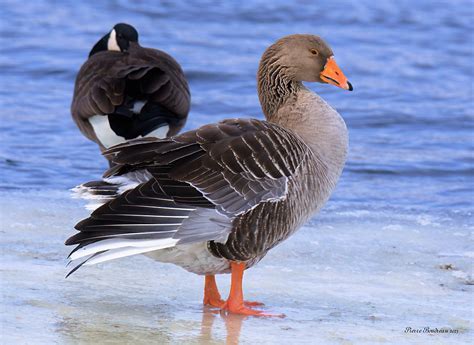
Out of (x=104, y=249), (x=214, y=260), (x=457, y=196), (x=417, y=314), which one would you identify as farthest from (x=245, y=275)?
(x=457, y=196)

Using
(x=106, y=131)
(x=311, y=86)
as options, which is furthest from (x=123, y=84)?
(x=311, y=86)

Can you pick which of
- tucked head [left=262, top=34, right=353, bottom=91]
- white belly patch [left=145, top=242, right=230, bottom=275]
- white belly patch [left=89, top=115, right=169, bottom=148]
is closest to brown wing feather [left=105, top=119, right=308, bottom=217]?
white belly patch [left=145, top=242, right=230, bottom=275]

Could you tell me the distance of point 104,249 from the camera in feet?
15.1

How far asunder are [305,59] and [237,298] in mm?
1618

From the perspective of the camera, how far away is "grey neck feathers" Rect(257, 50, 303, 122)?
5.95 metres

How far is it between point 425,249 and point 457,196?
237 centimetres

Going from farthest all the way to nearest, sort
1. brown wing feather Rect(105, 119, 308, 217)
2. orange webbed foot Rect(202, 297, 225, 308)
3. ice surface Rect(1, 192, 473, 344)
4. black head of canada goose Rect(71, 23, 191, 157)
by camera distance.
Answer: black head of canada goose Rect(71, 23, 191, 157), orange webbed foot Rect(202, 297, 225, 308), brown wing feather Rect(105, 119, 308, 217), ice surface Rect(1, 192, 473, 344)

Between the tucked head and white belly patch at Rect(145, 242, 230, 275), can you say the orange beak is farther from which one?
white belly patch at Rect(145, 242, 230, 275)

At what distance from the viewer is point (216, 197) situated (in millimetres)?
5047

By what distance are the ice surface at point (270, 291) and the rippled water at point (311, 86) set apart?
0.05m

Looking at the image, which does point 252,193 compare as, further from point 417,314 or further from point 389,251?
point 389,251

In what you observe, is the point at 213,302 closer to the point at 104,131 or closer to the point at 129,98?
the point at 129,98

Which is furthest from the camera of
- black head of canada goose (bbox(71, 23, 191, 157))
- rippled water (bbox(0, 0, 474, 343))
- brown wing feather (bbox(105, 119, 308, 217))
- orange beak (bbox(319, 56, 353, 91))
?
black head of canada goose (bbox(71, 23, 191, 157))

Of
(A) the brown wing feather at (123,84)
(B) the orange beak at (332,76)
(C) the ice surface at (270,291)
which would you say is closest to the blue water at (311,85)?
(A) the brown wing feather at (123,84)
